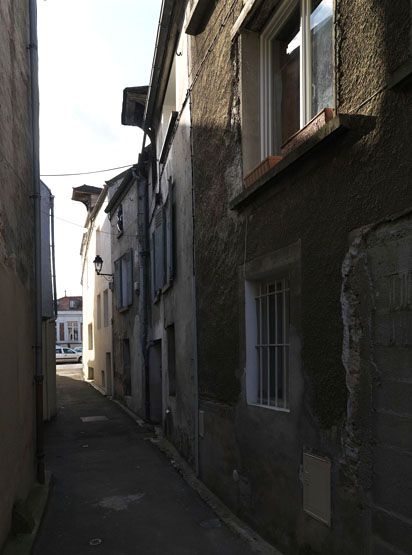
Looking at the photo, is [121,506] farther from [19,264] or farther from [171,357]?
[171,357]

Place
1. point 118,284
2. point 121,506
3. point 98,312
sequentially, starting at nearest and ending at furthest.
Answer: point 121,506, point 118,284, point 98,312

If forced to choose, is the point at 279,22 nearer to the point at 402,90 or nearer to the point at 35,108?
the point at 402,90

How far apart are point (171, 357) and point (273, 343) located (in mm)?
5352

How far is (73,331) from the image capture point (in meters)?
64.2

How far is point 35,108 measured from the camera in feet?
25.1

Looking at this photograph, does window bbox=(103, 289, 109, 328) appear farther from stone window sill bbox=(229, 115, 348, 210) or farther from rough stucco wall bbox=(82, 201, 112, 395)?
Result: stone window sill bbox=(229, 115, 348, 210)

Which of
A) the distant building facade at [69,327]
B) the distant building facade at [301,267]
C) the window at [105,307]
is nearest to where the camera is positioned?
the distant building facade at [301,267]

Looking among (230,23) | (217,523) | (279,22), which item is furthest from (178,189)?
(217,523)

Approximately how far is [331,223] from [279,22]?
2396 millimetres

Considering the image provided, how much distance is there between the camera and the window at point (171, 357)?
9961mm

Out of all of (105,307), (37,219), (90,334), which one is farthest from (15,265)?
(90,334)

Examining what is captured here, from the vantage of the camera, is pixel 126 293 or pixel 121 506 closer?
pixel 121 506

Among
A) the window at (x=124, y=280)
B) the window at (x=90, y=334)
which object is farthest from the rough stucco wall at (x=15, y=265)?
the window at (x=90, y=334)

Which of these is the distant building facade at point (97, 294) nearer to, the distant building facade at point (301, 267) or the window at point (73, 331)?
the distant building facade at point (301, 267)
